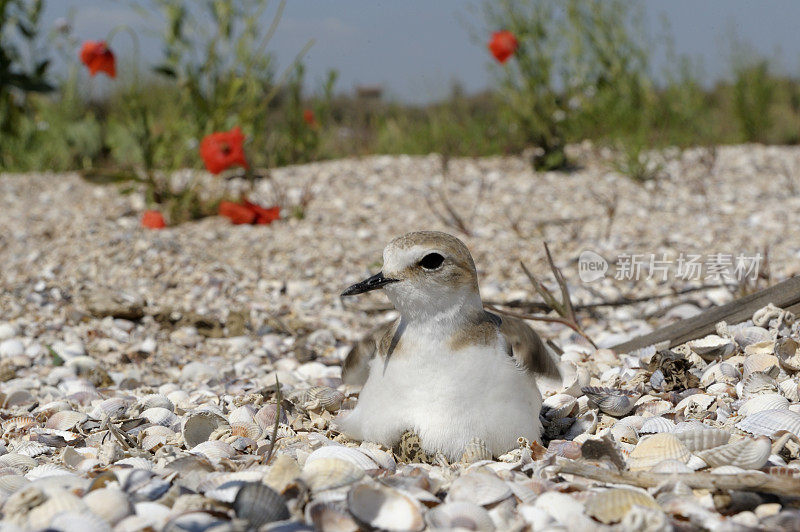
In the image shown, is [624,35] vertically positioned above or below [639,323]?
above

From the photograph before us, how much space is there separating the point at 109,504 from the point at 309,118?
21.9 feet

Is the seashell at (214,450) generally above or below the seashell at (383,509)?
below

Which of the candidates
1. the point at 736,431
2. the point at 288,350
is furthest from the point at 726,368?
the point at 288,350

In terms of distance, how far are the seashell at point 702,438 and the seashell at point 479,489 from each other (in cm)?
59

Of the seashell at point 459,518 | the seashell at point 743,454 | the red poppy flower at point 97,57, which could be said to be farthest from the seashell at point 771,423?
the red poppy flower at point 97,57

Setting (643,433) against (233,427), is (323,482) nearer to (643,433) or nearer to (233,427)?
(233,427)

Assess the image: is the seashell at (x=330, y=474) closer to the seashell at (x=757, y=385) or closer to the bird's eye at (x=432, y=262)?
the bird's eye at (x=432, y=262)

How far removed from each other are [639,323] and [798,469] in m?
2.08

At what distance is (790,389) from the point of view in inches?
100

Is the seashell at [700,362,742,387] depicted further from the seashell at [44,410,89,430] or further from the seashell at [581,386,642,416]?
the seashell at [44,410,89,430]

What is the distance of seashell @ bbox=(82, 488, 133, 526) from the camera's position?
1.67 meters

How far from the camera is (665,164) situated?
26.0 ft

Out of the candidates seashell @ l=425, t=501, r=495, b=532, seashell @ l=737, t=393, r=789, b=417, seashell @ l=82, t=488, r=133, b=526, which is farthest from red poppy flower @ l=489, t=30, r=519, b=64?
seashell @ l=82, t=488, r=133, b=526

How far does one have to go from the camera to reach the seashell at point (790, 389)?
2.50 m
